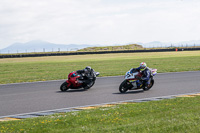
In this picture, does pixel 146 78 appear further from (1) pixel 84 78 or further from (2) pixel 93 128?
(2) pixel 93 128

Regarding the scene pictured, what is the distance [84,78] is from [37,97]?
2.95m

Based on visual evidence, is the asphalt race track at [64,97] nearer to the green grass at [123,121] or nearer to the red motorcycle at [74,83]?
the red motorcycle at [74,83]

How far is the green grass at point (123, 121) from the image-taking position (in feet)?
24.3

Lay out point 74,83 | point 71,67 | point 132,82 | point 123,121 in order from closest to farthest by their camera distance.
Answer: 1. point 123,121
2. point 132,82
3. point 74,83
4. point 71,67

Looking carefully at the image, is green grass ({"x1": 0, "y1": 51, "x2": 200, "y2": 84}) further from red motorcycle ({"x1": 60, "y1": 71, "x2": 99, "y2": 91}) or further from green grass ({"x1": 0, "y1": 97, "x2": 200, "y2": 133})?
green grass ({"x1": 0, "y1": 97, "x2": 200, "y2": 133})

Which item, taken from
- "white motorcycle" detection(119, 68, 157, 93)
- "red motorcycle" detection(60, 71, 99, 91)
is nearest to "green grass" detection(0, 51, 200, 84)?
"red motorcycle" detection(60, 71, 99, 91)

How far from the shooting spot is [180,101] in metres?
11.2

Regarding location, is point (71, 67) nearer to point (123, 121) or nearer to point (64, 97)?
point (64, 97)

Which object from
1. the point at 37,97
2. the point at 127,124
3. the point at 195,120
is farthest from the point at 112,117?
the point at 37,97

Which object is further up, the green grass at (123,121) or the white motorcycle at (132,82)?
the white motorcycle at (132,82)

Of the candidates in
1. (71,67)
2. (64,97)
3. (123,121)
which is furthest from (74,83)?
(71,67)

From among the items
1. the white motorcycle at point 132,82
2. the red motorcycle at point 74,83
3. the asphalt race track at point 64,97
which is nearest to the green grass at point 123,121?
the asphalt race track at point 64,97

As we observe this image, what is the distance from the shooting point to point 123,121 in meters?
8.27

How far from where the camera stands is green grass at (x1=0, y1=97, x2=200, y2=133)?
291 inches
